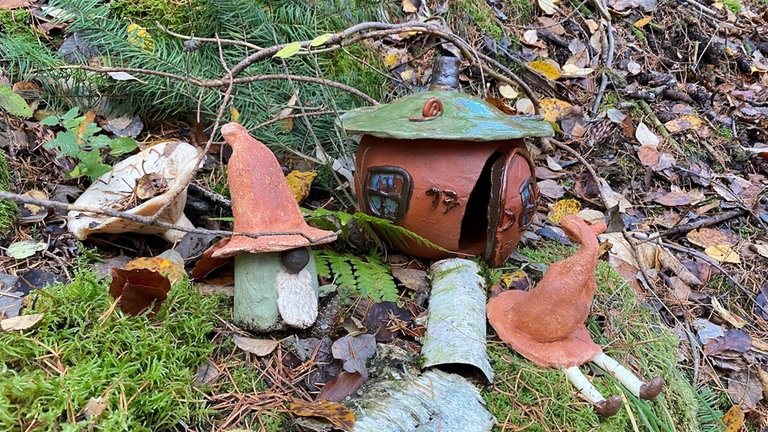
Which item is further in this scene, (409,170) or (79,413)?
(409,170)

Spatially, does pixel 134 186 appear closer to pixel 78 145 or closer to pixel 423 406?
pixel 78 145

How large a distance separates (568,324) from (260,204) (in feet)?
3.81

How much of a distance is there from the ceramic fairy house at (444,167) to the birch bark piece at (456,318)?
0.14 metres

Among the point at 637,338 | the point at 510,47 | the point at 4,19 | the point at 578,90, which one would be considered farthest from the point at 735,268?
the point at 4,19

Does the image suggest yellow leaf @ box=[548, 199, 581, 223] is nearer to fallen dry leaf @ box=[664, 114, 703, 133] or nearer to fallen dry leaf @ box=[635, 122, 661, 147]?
fallen dry leaf @ box=[635, 122, 661, 147]

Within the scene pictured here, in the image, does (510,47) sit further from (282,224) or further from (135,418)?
(135,418)

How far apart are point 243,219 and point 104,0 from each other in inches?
78.1

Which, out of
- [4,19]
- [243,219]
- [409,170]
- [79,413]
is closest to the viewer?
[79,413]

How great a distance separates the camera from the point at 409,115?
2.15 m

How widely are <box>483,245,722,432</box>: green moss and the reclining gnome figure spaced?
38mm

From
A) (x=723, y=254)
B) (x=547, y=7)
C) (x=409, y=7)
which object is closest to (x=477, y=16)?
(x=409, y=7)

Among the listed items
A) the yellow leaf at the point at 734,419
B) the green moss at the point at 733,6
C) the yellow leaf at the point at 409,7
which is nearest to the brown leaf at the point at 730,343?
the yellow leaf at the point at 734,419

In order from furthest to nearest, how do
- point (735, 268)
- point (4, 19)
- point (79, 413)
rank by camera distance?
point (735, 268) → point (4, 19) → point (79, 413)

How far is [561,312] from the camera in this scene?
1.83 m
